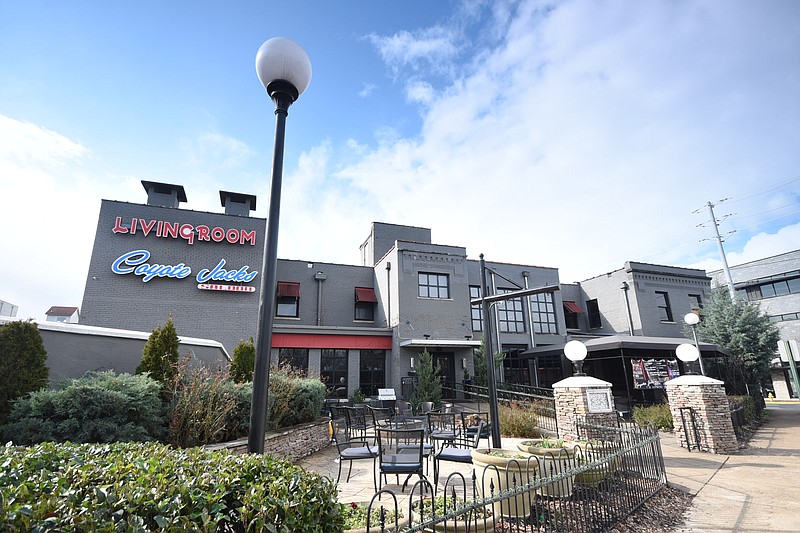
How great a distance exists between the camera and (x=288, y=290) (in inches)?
834

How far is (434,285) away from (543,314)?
26.4 feet

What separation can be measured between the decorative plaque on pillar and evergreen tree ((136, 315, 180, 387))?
7743 mm

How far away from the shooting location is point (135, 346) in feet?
25.1

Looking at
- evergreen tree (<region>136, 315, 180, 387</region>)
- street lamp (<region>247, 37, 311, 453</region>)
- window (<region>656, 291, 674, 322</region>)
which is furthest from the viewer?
window (<region>656, 291, 674, 322</region>)

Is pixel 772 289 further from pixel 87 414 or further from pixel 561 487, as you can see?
pixel 87 414

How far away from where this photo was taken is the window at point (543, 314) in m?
24.4

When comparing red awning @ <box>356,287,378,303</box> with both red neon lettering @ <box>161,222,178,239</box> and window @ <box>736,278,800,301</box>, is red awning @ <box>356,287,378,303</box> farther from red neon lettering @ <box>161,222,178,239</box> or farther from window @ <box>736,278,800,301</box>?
window @ <box>736,278,800,301</box>

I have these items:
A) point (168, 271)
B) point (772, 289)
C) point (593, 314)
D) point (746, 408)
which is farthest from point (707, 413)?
point (772, 289)

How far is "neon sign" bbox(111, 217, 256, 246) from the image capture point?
17.9 meters

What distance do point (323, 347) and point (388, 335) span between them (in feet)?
10.9

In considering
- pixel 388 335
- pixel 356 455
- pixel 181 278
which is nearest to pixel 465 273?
pixel 388 335

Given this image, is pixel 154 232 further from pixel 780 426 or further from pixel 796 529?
pixel 780 426

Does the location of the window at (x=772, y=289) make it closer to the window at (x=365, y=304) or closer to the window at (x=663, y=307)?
the window at (x=663, y=307)

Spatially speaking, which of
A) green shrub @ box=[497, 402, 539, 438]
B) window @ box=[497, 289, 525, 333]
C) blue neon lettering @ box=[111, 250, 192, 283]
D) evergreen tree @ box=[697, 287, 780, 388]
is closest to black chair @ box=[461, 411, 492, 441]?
green shrub @ box=[497, 402, 539, 438]
